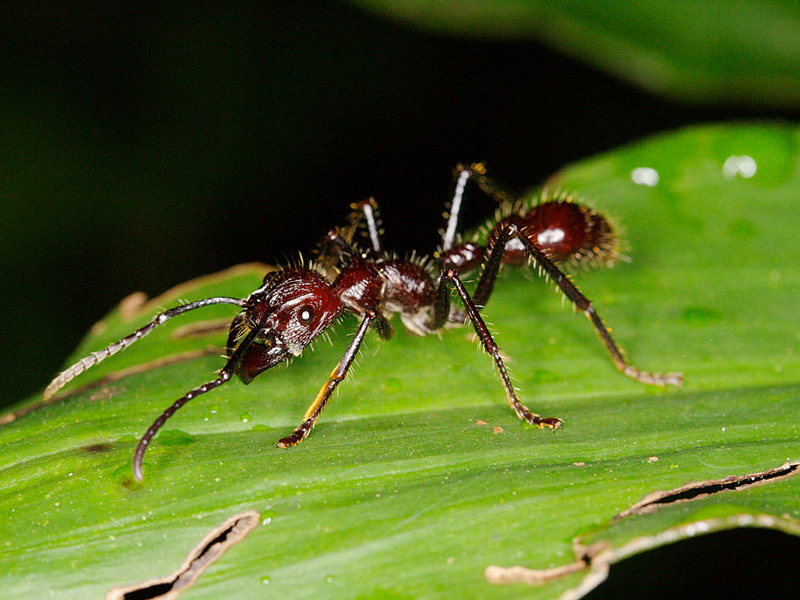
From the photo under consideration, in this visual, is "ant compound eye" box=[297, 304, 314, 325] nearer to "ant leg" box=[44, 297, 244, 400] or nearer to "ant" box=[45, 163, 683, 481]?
"ant" box=[45, 163, 683, 481]

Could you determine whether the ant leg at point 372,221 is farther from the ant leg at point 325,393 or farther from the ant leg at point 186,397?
the ant leg at point 186,397

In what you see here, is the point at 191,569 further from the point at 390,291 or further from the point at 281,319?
the point at 390,291

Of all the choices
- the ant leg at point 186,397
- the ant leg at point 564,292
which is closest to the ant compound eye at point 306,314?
the ant leg at point 186,397

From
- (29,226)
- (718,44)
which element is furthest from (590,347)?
(29,226)

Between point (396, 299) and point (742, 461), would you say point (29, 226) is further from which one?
point (742, 461)

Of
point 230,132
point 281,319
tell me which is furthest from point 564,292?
point 230,132

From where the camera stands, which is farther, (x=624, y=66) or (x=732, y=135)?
(x=624, y=66)
